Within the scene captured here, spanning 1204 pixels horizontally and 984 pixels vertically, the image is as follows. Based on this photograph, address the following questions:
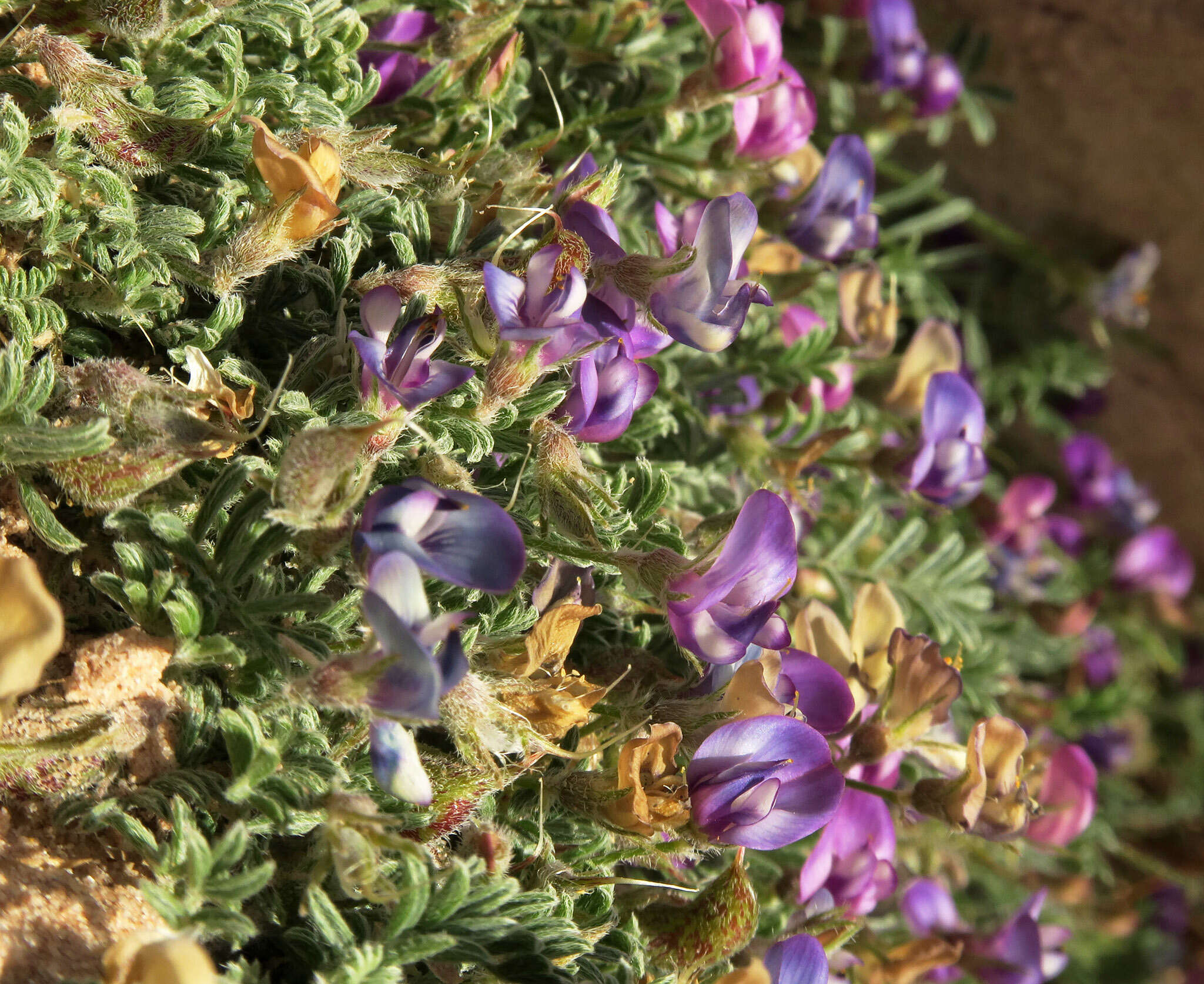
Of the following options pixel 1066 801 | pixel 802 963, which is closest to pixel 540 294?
pixel 802 963

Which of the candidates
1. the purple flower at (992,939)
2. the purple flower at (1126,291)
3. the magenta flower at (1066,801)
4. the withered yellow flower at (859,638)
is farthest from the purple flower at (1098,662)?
the withered yellow flower at (859,638)

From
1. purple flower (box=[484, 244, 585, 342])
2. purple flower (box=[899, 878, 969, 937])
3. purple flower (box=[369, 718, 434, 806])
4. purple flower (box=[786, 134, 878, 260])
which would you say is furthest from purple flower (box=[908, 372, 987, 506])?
purple flower (box=[369, 718, 434, 806])

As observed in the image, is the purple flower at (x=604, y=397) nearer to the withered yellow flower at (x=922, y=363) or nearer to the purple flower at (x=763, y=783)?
the purple flower at (x=763, y=783)

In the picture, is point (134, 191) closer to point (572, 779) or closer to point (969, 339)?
point (572, 779)

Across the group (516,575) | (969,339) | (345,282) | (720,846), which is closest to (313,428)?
(516,575)

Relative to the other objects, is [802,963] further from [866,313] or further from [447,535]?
[866,313]
